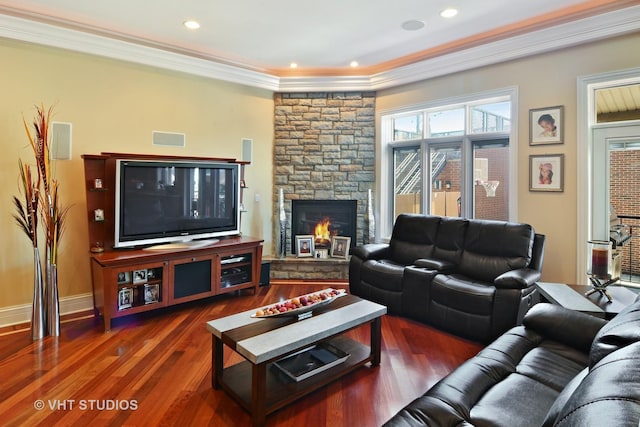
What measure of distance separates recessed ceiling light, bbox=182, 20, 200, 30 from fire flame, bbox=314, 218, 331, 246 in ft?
9.72

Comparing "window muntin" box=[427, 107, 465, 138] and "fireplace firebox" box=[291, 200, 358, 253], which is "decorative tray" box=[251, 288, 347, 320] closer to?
"fireplace firebox" box=[291, 200, 358, 253]

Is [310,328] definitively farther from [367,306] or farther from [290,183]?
[290,183]

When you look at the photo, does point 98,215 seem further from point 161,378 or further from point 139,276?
point 161,378

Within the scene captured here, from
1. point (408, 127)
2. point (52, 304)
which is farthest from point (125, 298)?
point (408, 127)

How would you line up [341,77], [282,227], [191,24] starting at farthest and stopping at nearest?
[282,227] → [341,77] → [191,24]

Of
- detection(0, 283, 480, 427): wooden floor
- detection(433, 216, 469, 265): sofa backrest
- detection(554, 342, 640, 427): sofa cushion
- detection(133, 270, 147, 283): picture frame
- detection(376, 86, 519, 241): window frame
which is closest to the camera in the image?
detection(554, 342, 640, 427): sofa cushion

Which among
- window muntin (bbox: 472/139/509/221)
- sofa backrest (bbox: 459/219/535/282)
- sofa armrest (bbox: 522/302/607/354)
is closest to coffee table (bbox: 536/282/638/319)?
sofa armrest (bbox: 522/302/607/354)

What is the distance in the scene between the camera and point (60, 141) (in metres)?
3.56

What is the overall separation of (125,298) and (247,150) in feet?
8.21

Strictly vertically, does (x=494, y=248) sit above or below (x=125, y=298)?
above

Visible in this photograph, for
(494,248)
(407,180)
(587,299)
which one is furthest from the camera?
(407,180)

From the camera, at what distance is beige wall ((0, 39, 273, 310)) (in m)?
3.35

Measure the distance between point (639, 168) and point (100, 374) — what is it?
4.94 meters

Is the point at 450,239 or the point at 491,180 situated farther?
the point at 491,180
